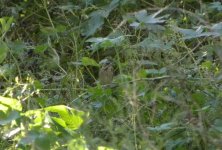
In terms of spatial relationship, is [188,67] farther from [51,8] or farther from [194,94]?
[51,8]

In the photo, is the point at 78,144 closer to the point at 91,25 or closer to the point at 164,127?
the point at 164,127

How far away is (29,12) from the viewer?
149 inches

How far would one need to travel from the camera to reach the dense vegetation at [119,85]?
6.11 feet

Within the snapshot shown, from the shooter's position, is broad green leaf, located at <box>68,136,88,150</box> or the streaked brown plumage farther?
the streaked brown plumage

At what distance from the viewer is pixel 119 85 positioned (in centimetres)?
235

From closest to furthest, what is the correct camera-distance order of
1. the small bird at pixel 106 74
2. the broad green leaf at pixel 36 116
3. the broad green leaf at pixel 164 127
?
the broad green leaf at pixel 36 116 < the broad green leaf at pixel 164 127 < the small bird at pixel 106 74

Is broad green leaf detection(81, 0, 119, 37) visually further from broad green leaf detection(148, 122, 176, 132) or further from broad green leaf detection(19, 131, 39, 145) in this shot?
broad green leaf detection(19, 131, 39, 145)

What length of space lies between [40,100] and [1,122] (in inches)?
16.9

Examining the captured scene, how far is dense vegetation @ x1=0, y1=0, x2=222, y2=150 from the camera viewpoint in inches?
73.4

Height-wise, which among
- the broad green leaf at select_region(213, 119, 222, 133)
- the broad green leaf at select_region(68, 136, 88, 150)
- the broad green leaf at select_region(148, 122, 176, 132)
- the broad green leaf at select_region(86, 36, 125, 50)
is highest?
the broad green leaf at select_region(68, 136, 88, 150)

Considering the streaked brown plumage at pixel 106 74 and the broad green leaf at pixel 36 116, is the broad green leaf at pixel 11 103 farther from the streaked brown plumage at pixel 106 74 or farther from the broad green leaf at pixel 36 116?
the streaked brown plumage at pixel 106 74

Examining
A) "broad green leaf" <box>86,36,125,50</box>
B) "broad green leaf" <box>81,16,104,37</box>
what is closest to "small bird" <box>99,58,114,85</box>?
"broad green leaf" <box>86,36,125,50</box>

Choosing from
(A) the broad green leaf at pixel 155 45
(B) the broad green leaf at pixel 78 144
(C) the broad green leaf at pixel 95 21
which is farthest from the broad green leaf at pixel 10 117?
(C) the broad green leaf at pixel 95 21

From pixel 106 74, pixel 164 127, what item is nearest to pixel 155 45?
pixel 106 74
